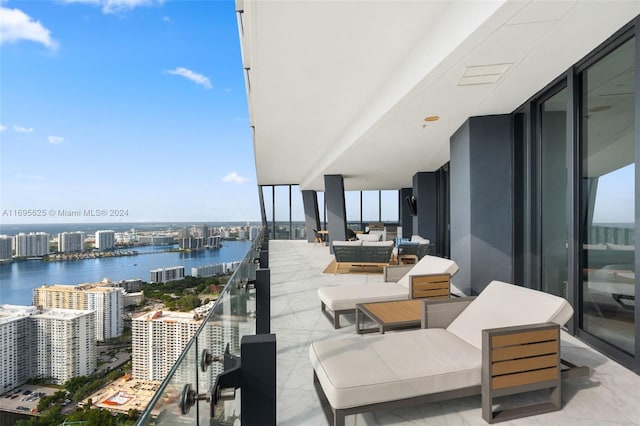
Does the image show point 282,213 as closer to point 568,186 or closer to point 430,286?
point 430,286

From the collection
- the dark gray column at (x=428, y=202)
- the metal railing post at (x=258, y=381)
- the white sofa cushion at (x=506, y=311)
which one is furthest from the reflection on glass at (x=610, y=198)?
the dark gray column at (x=428, y=202)

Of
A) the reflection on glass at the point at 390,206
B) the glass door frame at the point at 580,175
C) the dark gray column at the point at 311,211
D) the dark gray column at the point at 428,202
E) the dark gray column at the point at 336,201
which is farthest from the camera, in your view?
the reflection on glass at the point at 390,206

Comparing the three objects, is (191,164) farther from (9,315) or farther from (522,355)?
(522,355)

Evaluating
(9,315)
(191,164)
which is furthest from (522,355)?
(191,164)

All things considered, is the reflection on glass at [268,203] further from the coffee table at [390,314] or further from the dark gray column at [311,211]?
the coffee table at [390,314]

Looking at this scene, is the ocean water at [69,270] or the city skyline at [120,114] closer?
the ocean water at [69,270]

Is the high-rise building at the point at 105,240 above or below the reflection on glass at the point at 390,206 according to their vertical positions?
below

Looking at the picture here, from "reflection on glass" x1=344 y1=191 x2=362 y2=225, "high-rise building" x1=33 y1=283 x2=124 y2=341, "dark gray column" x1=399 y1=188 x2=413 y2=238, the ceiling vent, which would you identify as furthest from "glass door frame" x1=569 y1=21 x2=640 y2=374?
"reflection on glass" x1=344 y1=191 x2=362 y2=225
